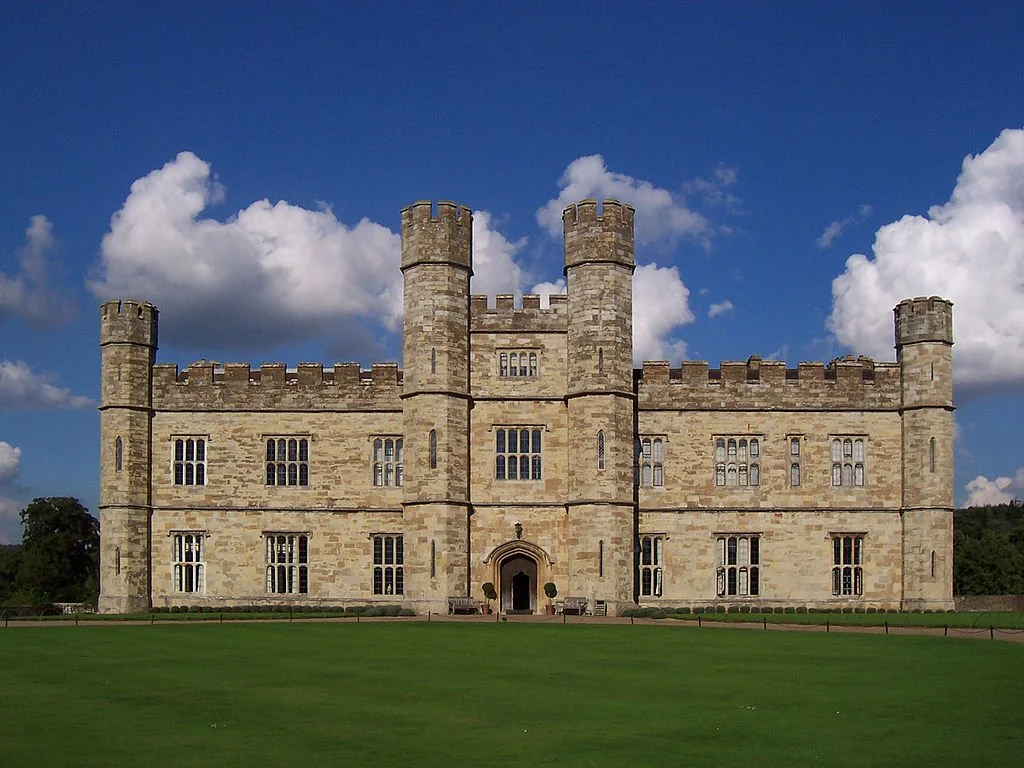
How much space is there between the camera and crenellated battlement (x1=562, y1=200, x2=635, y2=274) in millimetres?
41969

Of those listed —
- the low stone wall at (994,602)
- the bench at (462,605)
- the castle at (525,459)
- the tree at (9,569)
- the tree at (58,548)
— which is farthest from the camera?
the tree at (9,569)

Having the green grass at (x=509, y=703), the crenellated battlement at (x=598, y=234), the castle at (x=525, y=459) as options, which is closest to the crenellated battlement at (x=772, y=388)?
the castle at (x=525, y=459)

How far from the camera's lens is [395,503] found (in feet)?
142

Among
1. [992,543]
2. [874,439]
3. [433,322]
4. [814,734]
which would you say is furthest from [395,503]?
[992,543]

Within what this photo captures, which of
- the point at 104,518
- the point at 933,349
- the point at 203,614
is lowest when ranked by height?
the point at 203,614

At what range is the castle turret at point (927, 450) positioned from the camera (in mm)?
41750

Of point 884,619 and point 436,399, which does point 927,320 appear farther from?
point 436,399

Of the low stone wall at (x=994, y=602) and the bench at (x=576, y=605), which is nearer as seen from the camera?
the bench at (x=576, y=605)

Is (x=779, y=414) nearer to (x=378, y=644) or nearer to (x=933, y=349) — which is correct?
(x=933, y=349)

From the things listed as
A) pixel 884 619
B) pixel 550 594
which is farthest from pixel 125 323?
pixel 884 619

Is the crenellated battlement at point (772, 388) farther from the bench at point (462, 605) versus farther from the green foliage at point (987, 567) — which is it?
the green foliage at point (987, 567)

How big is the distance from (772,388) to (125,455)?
74.1 feet

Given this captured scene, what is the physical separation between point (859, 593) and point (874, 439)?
17.4ft

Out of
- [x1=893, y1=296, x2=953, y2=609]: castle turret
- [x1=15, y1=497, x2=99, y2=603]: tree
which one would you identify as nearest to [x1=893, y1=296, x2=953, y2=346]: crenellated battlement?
[x1=893, y1=296, x2=953, y2=609]: castle turret
